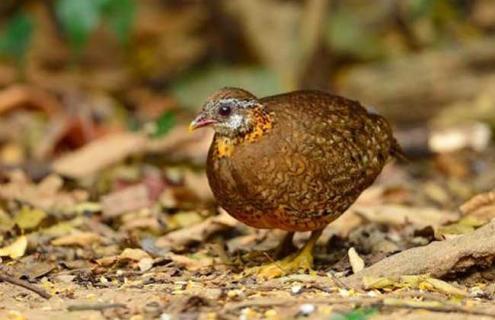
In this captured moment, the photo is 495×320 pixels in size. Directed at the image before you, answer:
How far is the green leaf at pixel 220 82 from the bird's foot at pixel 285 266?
13.9ft

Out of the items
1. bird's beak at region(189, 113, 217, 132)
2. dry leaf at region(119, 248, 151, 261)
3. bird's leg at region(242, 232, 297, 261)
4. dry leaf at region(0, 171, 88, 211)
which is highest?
bird's beak at region(189, 113, 217, 132)

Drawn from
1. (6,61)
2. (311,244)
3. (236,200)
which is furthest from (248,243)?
(6,61)

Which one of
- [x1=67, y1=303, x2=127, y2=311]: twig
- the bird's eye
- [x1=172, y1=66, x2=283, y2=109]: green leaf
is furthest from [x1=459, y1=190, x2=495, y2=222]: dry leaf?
[x1=172, y1=66, x2=283, y2=109]: green leaf

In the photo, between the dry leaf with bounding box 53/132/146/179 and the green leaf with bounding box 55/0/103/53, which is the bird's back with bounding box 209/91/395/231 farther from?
the green leaf with bounding box 55/0/103/53

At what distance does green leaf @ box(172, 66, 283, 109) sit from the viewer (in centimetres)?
982

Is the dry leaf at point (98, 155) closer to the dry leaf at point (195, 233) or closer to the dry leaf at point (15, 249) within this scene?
the dry leaf at point (195, 233)

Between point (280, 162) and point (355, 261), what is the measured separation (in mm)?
525

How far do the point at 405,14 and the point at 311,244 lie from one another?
230 inches

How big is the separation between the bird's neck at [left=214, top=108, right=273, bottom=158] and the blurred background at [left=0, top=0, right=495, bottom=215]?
178cm

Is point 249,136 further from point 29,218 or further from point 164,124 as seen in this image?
point 164,124

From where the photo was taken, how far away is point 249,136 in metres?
5.19

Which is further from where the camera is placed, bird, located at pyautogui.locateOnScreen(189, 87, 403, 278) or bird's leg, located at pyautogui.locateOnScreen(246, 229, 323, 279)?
bird's leg, located at pyautogui.locateOnScreen(246, 229, 323, 279)

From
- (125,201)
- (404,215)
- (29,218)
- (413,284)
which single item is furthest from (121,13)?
(413,284)

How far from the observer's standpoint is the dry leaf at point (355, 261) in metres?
5.18
